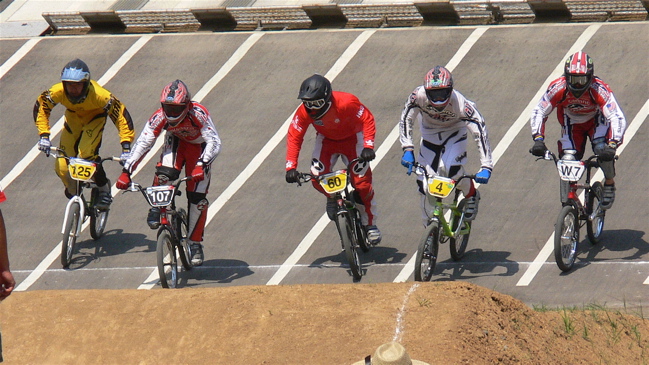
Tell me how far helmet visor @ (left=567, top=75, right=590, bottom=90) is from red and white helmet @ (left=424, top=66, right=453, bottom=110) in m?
1.33

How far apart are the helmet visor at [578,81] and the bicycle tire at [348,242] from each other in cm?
287

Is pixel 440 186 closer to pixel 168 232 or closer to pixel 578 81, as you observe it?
pixel 578 81

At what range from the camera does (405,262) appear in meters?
12.0

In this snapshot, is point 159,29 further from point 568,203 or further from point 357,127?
point 568,203

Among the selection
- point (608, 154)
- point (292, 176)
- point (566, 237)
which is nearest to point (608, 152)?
point (608, 154)

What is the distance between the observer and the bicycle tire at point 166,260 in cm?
1121

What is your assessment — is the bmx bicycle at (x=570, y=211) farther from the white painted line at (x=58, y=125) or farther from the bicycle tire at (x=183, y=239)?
the white painted line at (x=58, y=125)

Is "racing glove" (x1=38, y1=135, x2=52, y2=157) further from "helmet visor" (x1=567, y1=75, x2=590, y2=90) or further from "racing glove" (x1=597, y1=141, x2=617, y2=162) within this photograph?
"racing glove" (x1=597, y1=141, x2=617, y2=162)

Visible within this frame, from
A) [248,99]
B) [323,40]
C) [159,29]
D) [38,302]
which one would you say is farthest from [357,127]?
[159,29]

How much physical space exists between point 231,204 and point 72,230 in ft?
7.67

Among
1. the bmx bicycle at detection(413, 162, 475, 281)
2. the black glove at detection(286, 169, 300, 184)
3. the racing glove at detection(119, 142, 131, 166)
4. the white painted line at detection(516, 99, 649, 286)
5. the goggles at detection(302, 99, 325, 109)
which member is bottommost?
the white painted line at detection(516, 99, 649, 286)

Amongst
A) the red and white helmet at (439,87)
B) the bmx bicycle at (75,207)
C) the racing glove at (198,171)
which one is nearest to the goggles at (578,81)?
the red and white helmet at (439,87)

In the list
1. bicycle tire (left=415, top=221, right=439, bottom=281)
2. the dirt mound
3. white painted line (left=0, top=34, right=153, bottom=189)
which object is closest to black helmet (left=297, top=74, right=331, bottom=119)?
bicycle tire (left=415, top=221, right=439, bottom=281)

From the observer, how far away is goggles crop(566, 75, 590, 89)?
11.2 m
